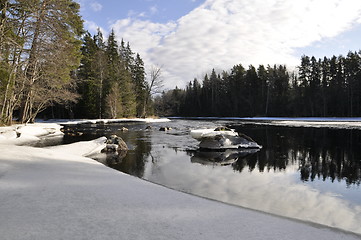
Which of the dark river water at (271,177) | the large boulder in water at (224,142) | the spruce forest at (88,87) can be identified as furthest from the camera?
the spruce forest at (88,87)

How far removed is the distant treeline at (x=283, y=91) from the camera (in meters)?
51.3

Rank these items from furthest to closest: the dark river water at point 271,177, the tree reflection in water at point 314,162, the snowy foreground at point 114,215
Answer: the tree reflection in water at point 314,162
the dark river water at point 271,177
the snowy foreground at point 114,215

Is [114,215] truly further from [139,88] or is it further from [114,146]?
[139,88]

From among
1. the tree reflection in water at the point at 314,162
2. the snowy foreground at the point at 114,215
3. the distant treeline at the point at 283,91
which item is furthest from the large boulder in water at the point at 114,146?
the distant treeline at the point at 283,91

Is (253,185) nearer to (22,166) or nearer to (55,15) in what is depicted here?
(22,166)

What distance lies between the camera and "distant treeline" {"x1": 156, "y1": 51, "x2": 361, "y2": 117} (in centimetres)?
5134

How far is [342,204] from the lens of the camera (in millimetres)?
5246

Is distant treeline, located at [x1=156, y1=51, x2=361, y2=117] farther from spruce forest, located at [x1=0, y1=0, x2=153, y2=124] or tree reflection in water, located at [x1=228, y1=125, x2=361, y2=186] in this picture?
tree reflection in water, located at [x1=228, y1=125, x2=361, y2=186]

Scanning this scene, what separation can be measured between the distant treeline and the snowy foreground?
56.3m

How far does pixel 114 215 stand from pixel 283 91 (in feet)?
220

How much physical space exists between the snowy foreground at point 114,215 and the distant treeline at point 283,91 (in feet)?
185

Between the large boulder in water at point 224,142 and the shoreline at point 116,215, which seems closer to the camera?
the shoreline at point 116,215

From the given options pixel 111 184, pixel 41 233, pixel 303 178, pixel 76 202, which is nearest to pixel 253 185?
pixel 303 178

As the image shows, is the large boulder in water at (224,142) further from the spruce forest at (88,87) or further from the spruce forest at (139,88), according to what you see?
the spruce forest at (88,87)
